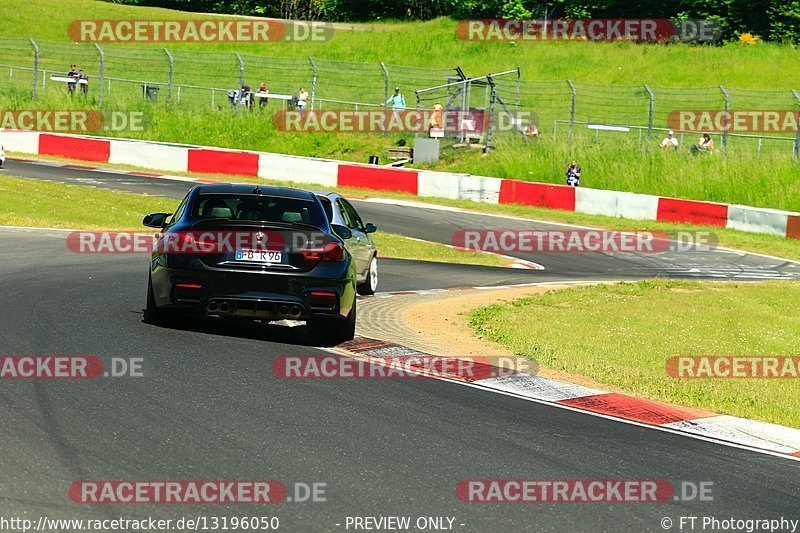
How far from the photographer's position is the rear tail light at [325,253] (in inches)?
404

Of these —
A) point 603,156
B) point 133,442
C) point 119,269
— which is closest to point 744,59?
point 603,156

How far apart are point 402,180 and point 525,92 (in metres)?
19.7

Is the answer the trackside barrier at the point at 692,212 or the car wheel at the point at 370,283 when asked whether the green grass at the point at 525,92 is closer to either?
the trackside barrier at the point at 692,212

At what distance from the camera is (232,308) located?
33.3 feet

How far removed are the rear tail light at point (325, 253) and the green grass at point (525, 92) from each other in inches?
812

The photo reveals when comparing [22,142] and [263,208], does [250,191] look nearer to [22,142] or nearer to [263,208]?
[263,208]

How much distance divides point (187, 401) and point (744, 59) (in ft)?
159

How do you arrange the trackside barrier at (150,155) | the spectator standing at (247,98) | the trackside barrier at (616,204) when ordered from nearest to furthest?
1. the trackside barrier at (616,204)
2. the trackside barrier at (150,155)
3. the spectator standing at (247,98)

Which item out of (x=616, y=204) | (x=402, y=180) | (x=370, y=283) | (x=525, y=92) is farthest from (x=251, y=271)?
(x=525, y=92)

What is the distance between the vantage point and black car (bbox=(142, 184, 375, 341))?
33.2ft

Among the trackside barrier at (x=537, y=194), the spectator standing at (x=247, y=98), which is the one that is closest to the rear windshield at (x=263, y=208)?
the trackside barrier at (x=537, y=194)

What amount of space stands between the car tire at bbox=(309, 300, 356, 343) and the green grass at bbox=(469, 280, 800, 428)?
1.66 metres

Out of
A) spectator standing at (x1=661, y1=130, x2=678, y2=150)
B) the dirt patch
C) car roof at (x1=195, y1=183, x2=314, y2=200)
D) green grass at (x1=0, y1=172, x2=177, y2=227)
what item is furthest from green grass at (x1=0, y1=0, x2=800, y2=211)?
car roof at (x1=195, y1=183, x2=314, y2=200)

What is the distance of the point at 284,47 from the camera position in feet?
211
